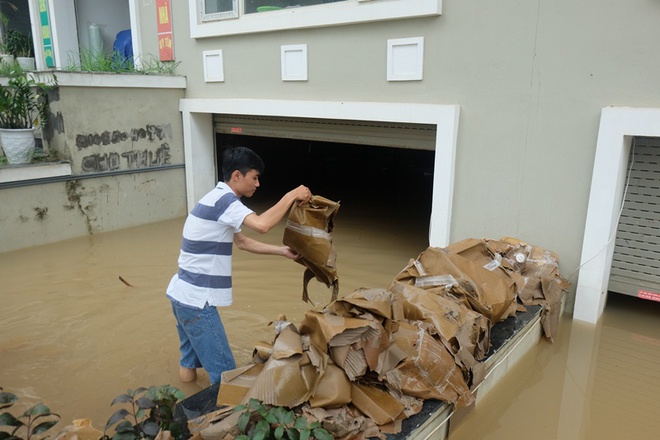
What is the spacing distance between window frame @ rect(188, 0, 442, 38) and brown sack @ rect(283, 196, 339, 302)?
9.57 ft

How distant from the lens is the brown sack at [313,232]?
313cm

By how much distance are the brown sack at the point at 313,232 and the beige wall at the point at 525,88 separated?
7.96ft

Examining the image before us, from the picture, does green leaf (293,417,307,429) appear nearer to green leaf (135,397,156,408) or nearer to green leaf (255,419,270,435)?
green leaf (255,419,270,435)

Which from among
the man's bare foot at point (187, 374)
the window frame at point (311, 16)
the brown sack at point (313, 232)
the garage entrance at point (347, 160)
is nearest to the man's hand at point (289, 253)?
the brown sack at point (313, 232)

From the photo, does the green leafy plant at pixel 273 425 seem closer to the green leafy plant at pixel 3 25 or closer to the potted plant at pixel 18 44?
the green leafy plant at pixel 3 25

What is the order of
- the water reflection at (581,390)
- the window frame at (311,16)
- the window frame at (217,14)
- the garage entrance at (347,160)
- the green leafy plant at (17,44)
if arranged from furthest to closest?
the green leafy plant at (17,44) < the window frame at (217,14) < the garage entrance at (347,160) < the window frame at (311,16) < the water reflection at (581,390)

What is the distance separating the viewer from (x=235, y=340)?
4.46 m

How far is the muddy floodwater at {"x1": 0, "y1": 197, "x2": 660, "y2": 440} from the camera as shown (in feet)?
11.3

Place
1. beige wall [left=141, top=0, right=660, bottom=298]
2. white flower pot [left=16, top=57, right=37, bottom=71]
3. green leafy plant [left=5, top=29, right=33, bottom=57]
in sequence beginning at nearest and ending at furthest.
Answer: beige wall [left=141, top=0, right=660, bottom=298], white flower pot [left=16, top=57, right=37, bottom=71], green leafy plant [left=5, top=29, right=33, bottom=57]

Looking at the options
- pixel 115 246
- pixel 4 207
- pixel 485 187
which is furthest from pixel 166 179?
pixel 485 187

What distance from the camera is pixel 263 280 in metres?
5.77

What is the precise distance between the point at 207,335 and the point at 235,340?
1.38m

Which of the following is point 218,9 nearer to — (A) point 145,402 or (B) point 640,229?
(B) point 640,229

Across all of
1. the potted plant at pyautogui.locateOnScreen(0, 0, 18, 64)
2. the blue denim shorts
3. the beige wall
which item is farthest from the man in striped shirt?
the potted plant at pyautogui.locateOnScreen(0, 0, 18, 64)
